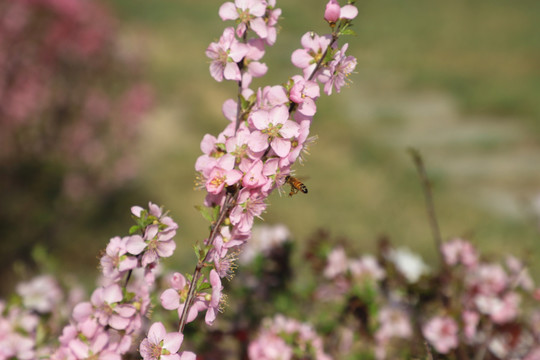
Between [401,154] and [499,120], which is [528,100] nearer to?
[499,120]

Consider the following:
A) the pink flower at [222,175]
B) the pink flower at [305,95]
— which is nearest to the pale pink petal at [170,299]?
the pink flower at [222,175]

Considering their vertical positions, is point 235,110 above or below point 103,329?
above

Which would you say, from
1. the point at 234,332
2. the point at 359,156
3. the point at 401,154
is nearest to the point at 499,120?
the point at 401,154

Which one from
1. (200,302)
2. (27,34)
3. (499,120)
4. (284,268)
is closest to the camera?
(200,302)

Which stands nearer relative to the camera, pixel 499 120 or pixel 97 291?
pixel 97 291

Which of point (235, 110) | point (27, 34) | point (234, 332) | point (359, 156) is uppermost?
point (359, 156)

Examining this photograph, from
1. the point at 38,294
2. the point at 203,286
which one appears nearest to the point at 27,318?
the point at 38,294

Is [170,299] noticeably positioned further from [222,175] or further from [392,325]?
[392,325]
